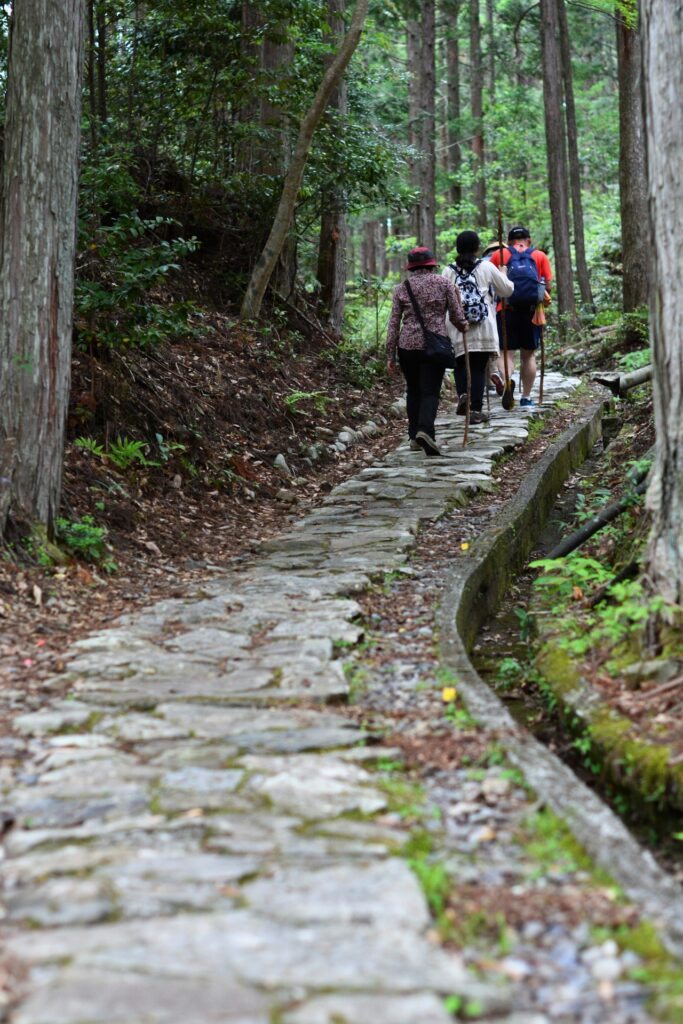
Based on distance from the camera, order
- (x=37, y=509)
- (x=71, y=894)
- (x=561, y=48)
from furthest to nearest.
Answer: (x=561, y=48), (x=37, y=509), (x=71, y=894)

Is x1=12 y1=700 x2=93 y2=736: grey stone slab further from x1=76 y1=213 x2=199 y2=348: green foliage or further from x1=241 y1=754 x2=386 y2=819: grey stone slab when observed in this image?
x1=76 y1=213 x2=199 y2=348: green foliage

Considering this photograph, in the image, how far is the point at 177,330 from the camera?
9273 mm

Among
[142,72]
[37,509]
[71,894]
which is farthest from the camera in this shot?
[142,72]

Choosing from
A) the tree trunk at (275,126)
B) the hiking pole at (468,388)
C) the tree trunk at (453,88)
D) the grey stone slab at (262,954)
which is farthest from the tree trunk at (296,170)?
Answer: the tree trunk at (453,88)

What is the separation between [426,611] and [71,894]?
137 inches

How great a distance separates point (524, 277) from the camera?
476 inches

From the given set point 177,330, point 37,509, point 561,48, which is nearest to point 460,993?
point 37,509

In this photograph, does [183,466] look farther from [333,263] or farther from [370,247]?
[370,247]

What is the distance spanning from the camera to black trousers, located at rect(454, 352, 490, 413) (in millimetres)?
11562

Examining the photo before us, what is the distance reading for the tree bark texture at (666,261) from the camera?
4699mm

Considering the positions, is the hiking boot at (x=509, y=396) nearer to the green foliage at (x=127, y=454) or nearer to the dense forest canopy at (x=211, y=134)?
the dense forest canopy at (x=211, y=134)

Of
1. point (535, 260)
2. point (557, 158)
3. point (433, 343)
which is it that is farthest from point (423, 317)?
point (557, 158)

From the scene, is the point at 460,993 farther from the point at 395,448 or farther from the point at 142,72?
the point at 142,72

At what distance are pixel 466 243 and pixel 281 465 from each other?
3.24m
